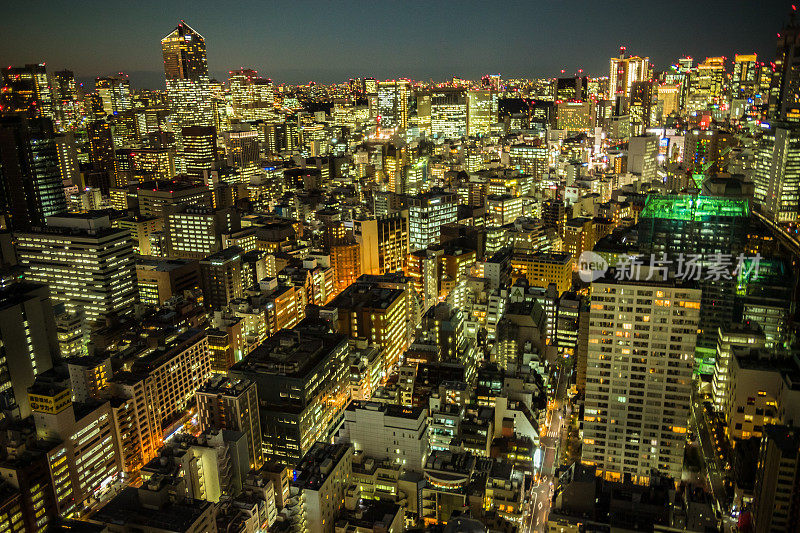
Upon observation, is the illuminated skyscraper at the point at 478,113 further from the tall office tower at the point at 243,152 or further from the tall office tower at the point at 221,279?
the tall office tower at the point at 221,279

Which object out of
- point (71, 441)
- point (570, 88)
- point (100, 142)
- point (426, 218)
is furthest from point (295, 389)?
point (570, 88)

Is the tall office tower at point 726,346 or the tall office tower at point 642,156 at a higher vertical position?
the tall office tower at point 642,156

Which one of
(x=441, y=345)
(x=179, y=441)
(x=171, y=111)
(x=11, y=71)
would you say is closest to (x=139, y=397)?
(x=179, y=441)

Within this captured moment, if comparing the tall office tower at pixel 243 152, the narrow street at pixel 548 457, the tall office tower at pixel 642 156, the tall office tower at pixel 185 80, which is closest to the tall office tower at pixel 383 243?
the narrow street at pixel 548 457

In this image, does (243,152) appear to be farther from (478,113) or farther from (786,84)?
(786,84)

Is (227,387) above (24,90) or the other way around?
the other way around

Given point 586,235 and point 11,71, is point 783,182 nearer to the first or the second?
point 586,235

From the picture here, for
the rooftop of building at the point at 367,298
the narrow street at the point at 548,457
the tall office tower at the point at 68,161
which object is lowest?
the narrow street at the point at 548,457
